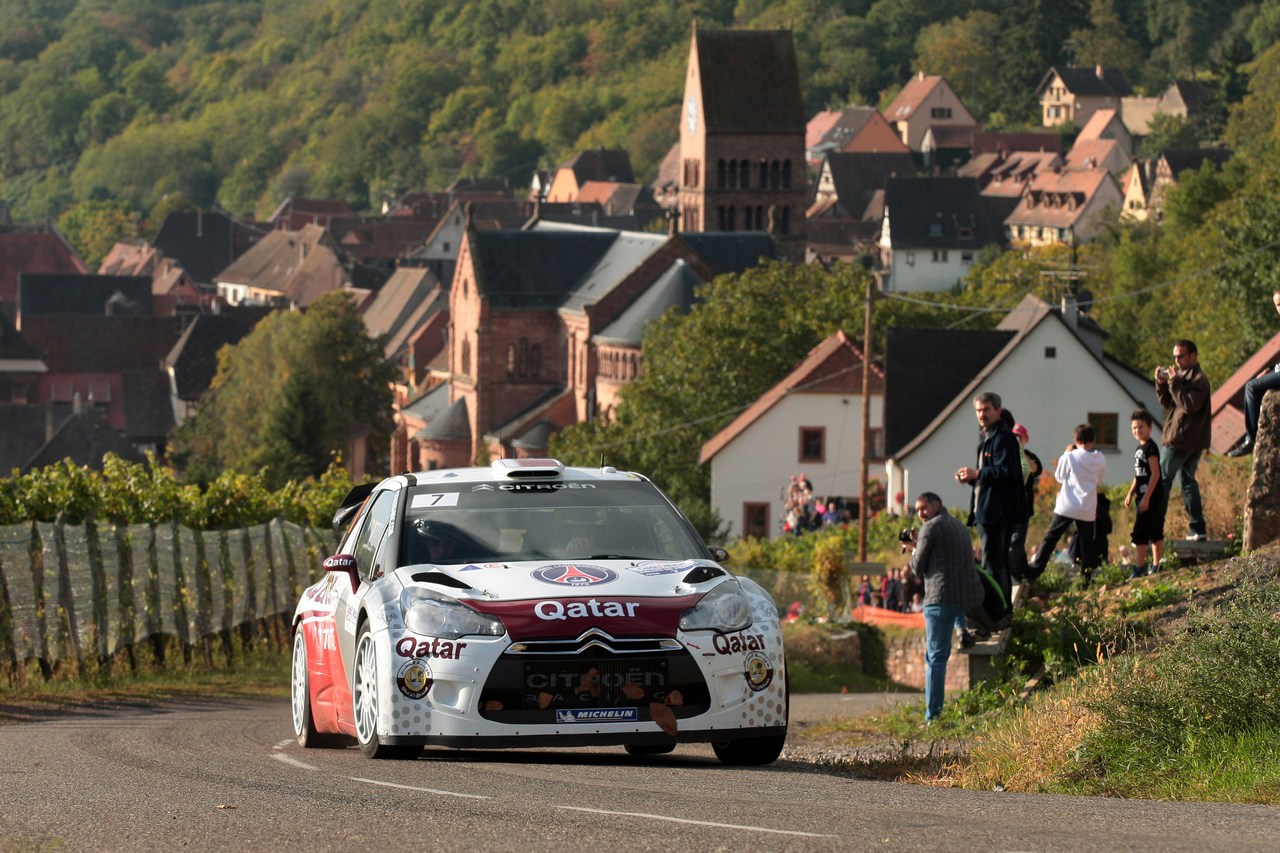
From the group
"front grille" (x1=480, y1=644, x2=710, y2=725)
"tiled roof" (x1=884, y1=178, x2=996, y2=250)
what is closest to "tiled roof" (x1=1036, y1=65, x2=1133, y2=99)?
"tiled roof" (x1=884, y1=178, x2=996, y2=250)

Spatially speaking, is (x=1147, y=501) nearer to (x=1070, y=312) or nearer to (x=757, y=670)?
(x=757, y=670)

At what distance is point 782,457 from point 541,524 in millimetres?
53874

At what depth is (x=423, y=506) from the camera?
11.1 m

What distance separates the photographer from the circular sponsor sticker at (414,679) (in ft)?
33.0

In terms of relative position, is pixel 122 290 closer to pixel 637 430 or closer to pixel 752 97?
pixel 752 97

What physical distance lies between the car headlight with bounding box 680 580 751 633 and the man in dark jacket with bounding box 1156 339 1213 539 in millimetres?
7289

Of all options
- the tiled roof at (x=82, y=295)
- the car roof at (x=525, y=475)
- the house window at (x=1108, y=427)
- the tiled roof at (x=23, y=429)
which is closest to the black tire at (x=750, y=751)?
the car roof at (x=525, y=475)

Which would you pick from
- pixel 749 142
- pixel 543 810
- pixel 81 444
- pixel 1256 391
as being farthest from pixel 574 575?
pixel 749 142

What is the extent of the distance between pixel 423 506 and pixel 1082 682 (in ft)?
12.6

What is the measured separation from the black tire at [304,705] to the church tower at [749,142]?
92251 mm

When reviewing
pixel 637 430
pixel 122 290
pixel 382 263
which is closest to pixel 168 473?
pixel 637 430

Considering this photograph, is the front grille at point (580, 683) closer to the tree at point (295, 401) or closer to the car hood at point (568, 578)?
the car hood at point (568, 578)

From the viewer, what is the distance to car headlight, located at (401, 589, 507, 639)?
1002 cm

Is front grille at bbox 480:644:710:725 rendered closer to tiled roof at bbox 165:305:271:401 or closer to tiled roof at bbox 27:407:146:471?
tiled roof at bbox 27:407:146:471
